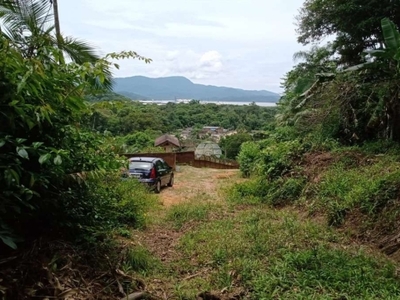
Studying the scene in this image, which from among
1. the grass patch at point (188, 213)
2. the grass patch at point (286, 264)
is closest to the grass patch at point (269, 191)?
the grass patch at point (188, 213)

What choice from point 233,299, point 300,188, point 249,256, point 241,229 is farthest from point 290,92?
point 233,299

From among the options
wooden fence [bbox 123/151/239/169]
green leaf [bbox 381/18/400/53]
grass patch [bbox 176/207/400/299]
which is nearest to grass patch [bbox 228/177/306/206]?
grass patch [bbox 176/207/400/299]

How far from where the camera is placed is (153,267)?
404 cm

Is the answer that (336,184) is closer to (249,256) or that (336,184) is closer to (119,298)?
(249,256)

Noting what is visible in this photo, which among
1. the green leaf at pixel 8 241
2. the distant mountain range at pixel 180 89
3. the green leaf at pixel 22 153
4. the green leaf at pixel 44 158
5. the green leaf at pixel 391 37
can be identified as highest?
the distant mountain range at pixel 180 89

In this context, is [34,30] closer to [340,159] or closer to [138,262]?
[138,262]

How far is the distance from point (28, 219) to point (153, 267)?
1.57m

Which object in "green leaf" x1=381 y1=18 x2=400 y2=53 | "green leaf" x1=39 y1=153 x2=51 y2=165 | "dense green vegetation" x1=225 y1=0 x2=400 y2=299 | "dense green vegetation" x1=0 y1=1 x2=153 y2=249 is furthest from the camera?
"green leaf" x1=381 y1=18 x2=400 y2=53

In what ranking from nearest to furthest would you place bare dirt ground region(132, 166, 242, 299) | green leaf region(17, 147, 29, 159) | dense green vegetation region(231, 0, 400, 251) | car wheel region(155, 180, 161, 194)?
green leaf region(17, 147, 29, 159)
bare dirt ground region(132, 166, 242, 299)
dense green vegetation region(231, 0, 400, 251)
car wheel region(155, 180, 161, 194)

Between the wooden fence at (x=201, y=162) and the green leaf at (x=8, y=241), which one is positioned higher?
the green leaf at (x=8, y=241)

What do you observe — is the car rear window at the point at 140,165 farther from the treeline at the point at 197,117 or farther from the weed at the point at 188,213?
the treeline at the point at 197,117

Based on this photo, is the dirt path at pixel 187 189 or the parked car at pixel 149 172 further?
the parked car at pixel 149 172

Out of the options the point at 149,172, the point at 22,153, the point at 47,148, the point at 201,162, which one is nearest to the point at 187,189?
the point at 149,172

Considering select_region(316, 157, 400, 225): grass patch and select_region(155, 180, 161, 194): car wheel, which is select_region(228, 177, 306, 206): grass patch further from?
select_region(155, 180, 161, 194): car wheel
